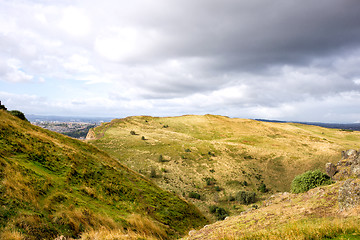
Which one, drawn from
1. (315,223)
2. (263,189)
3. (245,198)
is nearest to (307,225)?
(315,223)

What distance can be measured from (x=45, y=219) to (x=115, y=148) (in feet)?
156

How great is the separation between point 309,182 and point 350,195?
511 inches

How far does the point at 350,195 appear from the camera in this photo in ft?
29.6

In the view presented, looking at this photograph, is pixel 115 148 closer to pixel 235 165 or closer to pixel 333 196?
pixel 235 165

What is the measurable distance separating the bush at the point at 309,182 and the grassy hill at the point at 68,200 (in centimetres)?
1264

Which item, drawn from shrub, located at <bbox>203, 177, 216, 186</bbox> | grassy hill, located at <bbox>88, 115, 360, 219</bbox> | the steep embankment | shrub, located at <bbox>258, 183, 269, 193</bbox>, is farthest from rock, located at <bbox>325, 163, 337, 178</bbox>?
shrub, located at <bbox>203, 177, 216, 186</bbox>

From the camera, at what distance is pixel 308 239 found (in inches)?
225

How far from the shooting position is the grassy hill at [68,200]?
22.0ft

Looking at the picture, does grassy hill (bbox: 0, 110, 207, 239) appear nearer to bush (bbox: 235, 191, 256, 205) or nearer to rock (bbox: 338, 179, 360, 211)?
rock (bbox: 338, 179, 360, 211)

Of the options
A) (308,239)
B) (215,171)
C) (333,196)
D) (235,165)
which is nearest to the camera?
(308,239)

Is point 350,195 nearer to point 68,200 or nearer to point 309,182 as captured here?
point 309,182

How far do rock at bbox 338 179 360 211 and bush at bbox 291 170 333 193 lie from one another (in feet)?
38.5

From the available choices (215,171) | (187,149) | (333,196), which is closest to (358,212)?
(333,196)

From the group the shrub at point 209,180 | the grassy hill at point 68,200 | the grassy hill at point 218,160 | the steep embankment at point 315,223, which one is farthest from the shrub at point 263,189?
the steep embankment at point 315,223
